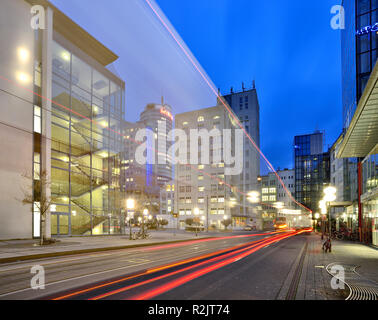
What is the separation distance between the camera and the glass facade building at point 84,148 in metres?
31.3

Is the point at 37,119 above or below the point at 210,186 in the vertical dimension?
above

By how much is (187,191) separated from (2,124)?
2892 inches

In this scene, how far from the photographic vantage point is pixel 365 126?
58.2 feet

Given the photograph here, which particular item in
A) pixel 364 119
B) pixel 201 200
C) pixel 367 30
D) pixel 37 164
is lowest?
pixel 201 200

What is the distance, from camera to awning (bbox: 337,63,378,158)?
12438mm

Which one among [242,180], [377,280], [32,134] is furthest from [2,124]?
[242,180]

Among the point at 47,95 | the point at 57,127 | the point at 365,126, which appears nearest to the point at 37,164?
the point at 57,127

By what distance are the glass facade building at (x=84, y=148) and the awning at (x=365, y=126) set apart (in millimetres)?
29023

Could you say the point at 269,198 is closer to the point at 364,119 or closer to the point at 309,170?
the point at 309,170

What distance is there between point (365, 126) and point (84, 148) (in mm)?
31687

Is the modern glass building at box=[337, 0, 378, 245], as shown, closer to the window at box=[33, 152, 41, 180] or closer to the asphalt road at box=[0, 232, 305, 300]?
the asphalt road at box=[0, 232, 305, 300]

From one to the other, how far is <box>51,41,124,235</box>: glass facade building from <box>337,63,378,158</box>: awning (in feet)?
95.2

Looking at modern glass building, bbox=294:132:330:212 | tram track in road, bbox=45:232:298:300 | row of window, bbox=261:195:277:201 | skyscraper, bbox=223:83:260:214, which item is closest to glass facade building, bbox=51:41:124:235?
tram track in road, bbox=45:232:298:300

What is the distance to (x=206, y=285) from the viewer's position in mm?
8359
